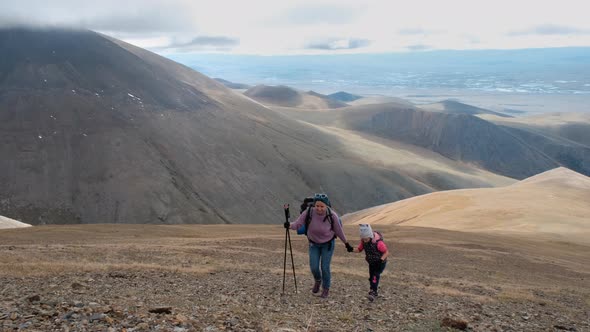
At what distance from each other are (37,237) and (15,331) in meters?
17.2

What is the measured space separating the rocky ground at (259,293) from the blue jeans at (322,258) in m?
0.48

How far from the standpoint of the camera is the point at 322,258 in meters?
10.5

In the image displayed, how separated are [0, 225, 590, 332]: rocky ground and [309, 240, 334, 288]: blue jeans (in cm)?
48

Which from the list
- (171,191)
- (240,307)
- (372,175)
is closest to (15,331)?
(240,307)

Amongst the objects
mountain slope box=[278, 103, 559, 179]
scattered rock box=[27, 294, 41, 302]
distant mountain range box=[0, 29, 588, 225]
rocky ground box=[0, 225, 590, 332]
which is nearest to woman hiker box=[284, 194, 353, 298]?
rocky ground box=[0, 225, 590, 332]

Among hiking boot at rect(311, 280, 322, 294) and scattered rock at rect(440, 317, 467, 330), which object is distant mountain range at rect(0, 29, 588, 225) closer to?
hiking boot at rect(311, 280, 322, 294)

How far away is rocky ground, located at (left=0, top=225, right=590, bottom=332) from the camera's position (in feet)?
26.3

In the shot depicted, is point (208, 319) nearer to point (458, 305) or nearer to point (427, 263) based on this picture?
point (458, 305)

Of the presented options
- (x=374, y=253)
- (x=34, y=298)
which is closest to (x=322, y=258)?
(x=374, y=253)

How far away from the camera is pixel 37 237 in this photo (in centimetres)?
2234

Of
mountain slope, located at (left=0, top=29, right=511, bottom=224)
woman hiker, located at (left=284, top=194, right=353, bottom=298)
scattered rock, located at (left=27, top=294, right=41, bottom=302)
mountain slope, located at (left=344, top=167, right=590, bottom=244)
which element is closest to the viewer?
scattered rock, located at (left=27, top=294, right=41, bottom=302)

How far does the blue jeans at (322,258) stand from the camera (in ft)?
34.3

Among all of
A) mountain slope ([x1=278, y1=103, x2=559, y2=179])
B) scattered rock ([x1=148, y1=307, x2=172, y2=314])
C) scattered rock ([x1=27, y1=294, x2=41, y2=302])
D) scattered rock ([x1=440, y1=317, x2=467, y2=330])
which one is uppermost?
mountain slope ([x1=278, y1=103, x2=559, y2=179])

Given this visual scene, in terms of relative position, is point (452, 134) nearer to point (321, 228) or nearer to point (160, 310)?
point (321, 228)
